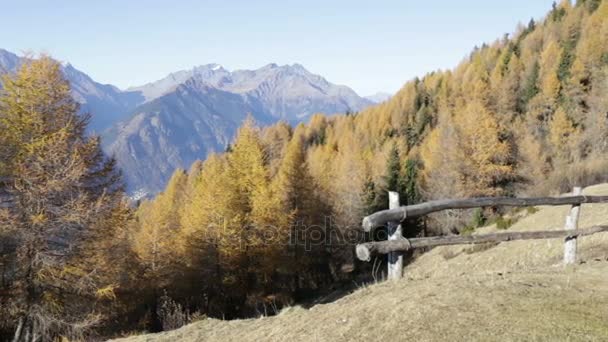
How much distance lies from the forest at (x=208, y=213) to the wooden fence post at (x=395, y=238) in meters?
9.56

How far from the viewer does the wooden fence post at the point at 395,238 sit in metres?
8.27

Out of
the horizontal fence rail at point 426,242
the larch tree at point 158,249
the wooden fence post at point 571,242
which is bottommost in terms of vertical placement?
the larch tree at point 158,249

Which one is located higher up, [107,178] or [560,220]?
[107,178]

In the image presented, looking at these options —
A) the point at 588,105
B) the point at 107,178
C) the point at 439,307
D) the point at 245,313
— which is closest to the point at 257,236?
the point at 245,313

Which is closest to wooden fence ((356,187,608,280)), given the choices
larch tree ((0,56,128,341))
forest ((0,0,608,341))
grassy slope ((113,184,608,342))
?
grassy slope ((113,184,608,342))

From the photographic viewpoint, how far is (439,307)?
6.78 metres

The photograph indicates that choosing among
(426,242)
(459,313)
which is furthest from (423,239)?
(459,313)

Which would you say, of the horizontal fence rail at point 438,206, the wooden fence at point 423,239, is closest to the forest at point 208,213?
the wooden fence at point 423,239

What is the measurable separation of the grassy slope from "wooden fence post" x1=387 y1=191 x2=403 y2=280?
0.81 ft

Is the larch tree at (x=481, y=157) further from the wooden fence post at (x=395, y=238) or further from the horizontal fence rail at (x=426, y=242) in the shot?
the wooden fence post at (x=395, y=238)

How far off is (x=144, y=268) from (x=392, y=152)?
105ft

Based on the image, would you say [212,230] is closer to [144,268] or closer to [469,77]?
[144,268]

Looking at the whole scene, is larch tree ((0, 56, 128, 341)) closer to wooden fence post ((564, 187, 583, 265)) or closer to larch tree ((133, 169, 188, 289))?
larch tree ((133, 169, 188, 289))

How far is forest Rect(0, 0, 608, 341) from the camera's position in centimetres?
1586
